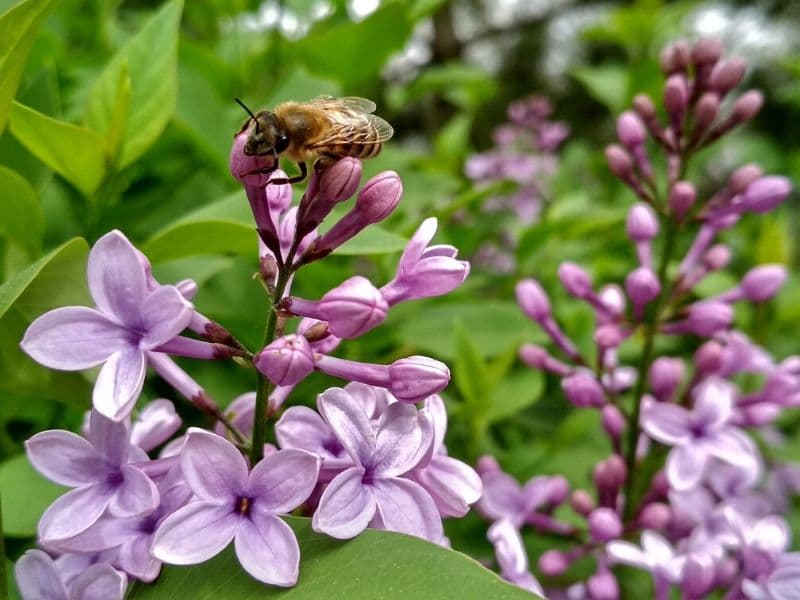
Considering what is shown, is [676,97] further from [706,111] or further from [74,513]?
[74,513]

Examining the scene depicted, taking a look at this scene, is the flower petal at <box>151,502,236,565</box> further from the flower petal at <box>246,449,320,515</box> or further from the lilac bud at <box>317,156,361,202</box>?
the lilac bud at <box>317,156,361,202</box>

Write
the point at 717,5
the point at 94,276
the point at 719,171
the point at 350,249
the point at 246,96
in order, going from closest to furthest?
the point at 94,276, the point at 350,249, the point at 246,96, the point at 719,171, the point at 717,5

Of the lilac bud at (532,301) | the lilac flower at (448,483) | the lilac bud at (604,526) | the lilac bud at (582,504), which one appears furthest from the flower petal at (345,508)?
the lilac bud at (532,301)

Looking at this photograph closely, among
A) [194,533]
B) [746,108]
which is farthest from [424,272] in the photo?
[746,108]

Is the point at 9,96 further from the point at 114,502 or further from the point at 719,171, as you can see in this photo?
the point at 719,171

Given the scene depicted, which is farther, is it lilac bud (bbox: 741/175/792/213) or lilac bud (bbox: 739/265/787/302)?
lilac bud (bbox: 739/265/787/302)

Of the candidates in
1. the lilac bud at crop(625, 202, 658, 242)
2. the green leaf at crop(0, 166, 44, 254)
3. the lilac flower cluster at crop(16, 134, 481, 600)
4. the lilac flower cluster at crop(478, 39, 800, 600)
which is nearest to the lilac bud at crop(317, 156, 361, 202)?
the lilac flower cluster at crop(16, 134, 481, 600)

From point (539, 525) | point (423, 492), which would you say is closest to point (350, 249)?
point (423, 492)
